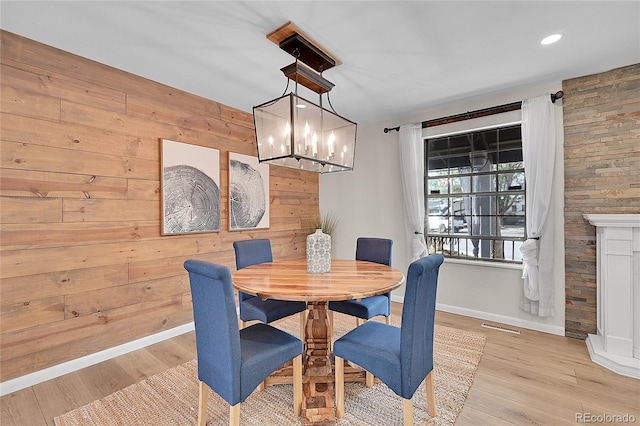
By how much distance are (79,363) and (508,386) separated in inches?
134

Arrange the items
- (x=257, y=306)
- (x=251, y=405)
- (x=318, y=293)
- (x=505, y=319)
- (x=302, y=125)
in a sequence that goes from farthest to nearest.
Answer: (x=505, y=319) → (x=257, y=306) → (x=302, y=125) → (x=251, y=405) → (x=318, y=293)

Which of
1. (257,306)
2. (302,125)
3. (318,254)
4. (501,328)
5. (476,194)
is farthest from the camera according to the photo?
(476,194)

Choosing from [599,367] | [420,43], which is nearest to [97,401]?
[420,43]

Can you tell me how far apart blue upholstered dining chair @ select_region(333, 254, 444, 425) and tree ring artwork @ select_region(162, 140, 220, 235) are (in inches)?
87.4

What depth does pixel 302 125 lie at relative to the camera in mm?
2059

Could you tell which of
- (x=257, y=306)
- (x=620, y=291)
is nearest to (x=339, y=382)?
(x=257, y=306)

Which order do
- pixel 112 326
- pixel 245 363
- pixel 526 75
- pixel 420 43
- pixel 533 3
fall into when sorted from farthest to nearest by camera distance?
1. pixel 526 75
2. pixel 112 326
3. pixel 420 43
4. pixel 533 3
5. pixel 245 363

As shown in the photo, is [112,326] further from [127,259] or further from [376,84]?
[376,84]

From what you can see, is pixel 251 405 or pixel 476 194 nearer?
pixel 251 405

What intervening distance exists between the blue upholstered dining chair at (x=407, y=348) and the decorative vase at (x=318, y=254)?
56 centimetres

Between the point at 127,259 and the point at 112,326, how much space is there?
0.61 m

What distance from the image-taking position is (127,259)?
276cm

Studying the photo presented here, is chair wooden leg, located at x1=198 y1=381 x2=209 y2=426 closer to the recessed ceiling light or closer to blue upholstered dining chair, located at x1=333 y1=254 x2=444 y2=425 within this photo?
blue upholstered dining chair, located at x1=333 y1=254 x2=444 y2=425

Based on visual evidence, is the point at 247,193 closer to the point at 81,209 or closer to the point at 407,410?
the point at 81,209
